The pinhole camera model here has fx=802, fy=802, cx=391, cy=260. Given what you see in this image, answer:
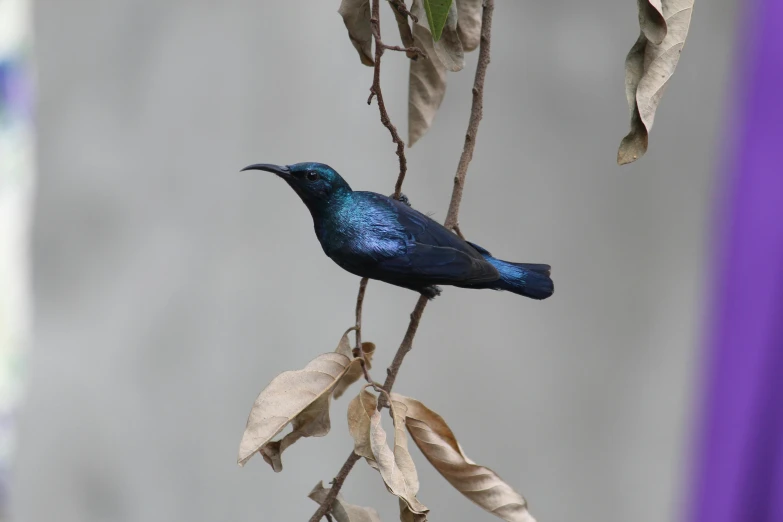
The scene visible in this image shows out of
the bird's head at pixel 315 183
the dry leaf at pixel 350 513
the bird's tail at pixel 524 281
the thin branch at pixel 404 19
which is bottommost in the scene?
the dry leaf at pixel 350 513

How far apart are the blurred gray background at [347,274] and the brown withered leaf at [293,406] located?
3.43 feet

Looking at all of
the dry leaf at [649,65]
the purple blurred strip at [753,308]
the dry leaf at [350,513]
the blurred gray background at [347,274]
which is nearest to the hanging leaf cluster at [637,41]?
the dry leaf at [649,65]

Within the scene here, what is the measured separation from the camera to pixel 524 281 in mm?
440

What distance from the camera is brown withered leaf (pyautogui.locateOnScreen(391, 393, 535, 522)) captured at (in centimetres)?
46

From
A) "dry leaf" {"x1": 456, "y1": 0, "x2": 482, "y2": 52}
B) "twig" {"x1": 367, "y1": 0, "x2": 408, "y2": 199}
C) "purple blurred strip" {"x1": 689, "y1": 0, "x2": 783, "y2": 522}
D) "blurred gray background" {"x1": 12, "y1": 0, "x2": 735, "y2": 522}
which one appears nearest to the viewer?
"twig" {"x1": 367, "y1": 0, "x2": 408, "y2": 199}

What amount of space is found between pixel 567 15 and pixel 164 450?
117 cm

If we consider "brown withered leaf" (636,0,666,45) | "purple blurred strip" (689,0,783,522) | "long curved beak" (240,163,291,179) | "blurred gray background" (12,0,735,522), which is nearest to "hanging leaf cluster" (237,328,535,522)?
"long curved beak" (240,163,291,179)

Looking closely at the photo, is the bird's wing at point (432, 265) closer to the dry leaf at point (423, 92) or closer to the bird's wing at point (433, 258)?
the bird's wing at point (433, 258)

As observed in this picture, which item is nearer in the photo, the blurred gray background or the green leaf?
the green leaf

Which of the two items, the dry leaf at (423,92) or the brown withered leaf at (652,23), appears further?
the dry leaf at (423,92)

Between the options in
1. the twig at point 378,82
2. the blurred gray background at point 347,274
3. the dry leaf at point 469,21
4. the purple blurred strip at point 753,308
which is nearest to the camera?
the twig at point 378,82

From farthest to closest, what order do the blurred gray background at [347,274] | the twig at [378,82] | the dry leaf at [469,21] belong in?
the blurred gray background at [347,274] → the dry leaf at [469,21] → the twig at [378,82]

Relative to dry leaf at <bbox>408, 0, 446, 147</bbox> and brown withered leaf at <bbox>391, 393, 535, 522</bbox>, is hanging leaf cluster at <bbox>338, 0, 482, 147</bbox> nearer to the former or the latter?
dry leaf at <bbox>408, 0, 446, 147</bbox>

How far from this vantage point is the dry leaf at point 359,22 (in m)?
0.44
